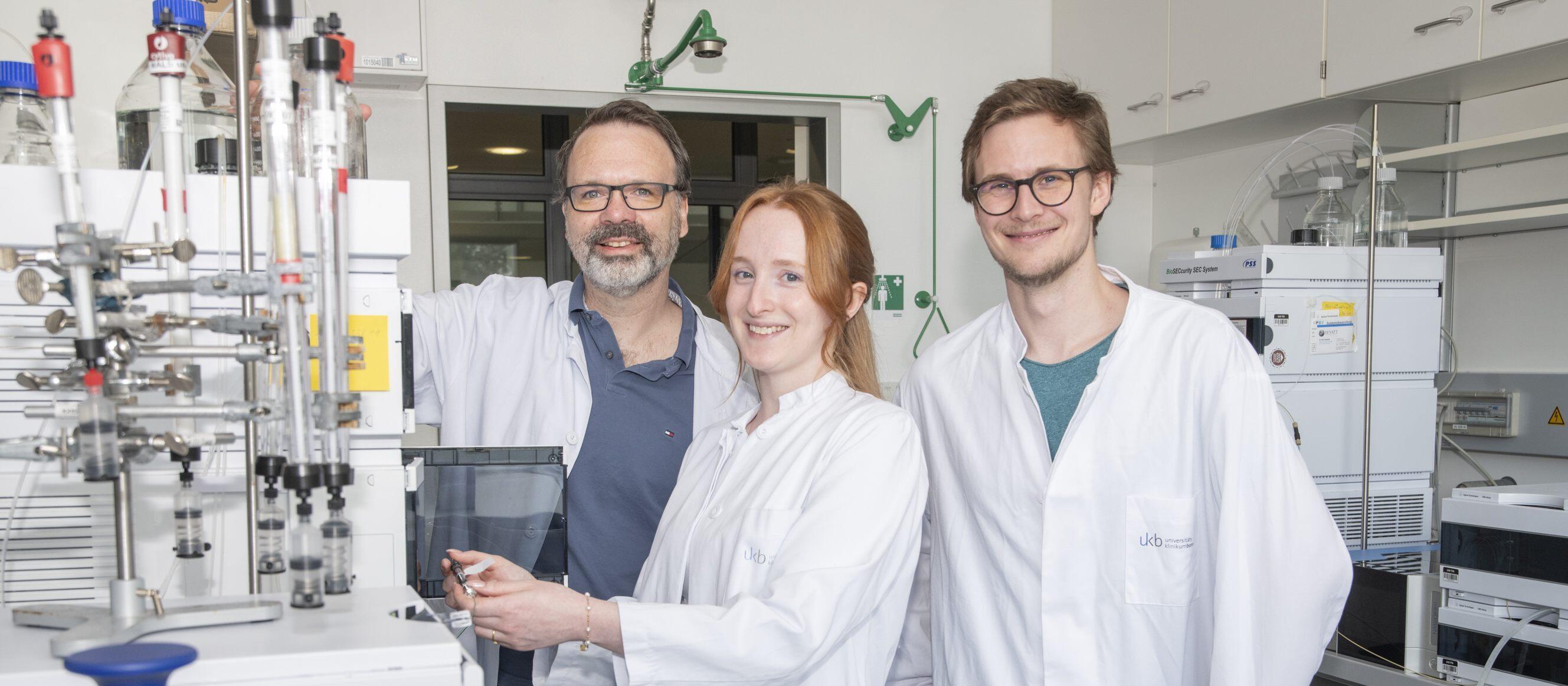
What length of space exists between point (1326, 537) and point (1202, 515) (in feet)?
0.47

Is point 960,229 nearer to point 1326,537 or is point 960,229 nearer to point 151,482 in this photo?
point 1326,537

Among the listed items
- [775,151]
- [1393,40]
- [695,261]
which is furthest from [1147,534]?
[695,261]

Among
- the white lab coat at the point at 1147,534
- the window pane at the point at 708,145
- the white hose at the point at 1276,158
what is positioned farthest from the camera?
the window pane at the point at 708,145

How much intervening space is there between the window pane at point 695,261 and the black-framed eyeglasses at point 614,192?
3727mm

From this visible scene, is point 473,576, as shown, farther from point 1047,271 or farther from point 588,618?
point 1047,271

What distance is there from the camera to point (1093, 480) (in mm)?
1363

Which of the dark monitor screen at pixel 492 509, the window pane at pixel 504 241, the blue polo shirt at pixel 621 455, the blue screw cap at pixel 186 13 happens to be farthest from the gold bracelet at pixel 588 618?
the window pane at pixel 504 241

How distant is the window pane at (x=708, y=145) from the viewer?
503 cm

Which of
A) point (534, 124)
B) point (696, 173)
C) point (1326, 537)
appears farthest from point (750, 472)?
point (534, 124)

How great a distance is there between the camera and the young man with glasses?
1293 mm

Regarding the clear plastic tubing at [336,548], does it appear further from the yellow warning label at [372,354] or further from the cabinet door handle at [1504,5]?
the cabinet door handle at [1504,5]

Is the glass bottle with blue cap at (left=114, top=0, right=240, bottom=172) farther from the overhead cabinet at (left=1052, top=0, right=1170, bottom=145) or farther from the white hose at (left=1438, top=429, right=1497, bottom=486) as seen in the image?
the white hose at (left=1438, top=429, right=1497, bottom=486)

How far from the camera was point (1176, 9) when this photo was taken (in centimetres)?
306

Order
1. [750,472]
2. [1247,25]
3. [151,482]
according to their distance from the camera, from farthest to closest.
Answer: [1247,25]
[750,472]
[151,482]
